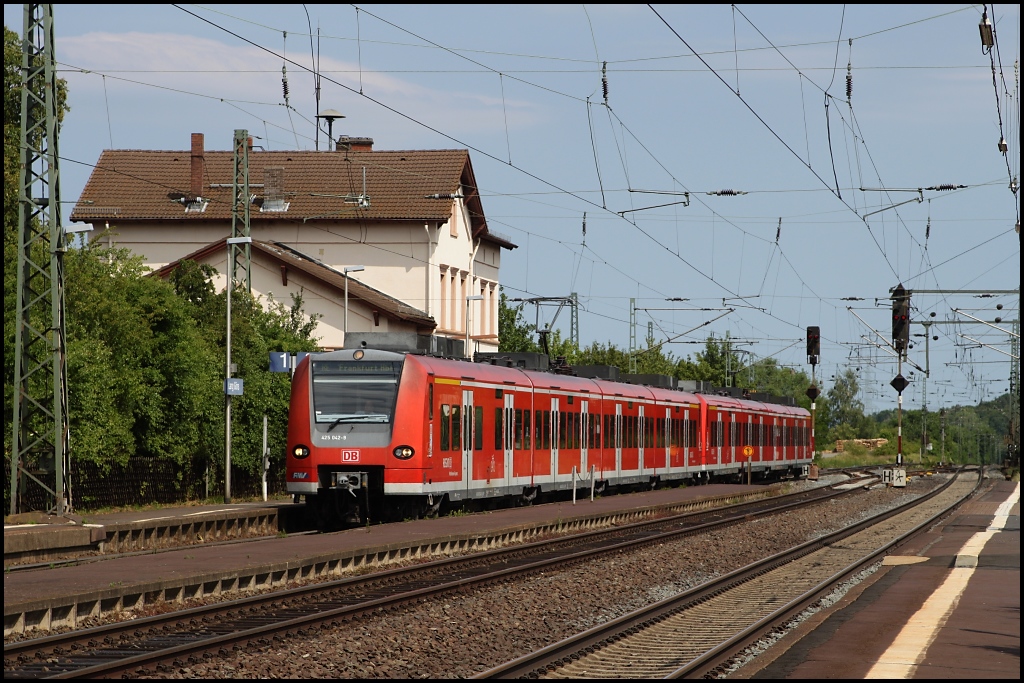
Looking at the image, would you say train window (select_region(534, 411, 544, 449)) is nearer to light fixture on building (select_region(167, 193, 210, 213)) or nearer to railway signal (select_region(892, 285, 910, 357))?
railway signal (select_region(892, 285, 910, 357))

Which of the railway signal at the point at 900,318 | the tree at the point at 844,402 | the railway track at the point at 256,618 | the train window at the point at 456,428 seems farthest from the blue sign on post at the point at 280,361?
the tree at the point at 844,402

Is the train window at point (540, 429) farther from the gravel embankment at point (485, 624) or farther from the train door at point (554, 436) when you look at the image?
the gravel embankment at point (485, 624)

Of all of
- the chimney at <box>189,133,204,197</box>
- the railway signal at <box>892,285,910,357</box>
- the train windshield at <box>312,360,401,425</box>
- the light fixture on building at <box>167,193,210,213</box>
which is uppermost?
the chimney at <box>189,133,204,197</box>

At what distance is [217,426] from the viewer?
33.3m

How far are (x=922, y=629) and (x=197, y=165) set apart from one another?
46.3m

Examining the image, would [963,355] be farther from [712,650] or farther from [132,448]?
[712,650]

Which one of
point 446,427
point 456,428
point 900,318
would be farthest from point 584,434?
point 446,427

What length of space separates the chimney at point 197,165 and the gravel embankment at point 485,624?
36.0 m

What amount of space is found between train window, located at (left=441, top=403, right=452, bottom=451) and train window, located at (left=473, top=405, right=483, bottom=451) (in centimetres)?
138

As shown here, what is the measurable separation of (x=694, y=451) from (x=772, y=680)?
36.6 m

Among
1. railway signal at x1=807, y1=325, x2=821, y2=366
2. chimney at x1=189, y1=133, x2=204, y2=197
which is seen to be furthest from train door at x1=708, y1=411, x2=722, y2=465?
chimney at x1=189, y1=133, x2=204, y2=197

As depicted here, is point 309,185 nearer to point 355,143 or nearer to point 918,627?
point 355,143

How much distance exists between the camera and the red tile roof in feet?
177

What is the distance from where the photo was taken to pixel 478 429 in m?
27.5
